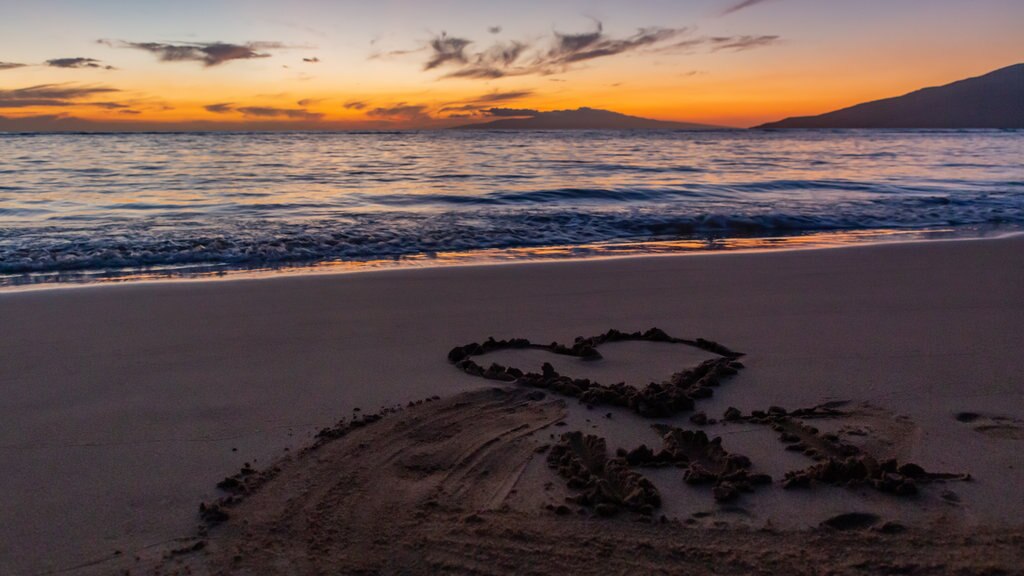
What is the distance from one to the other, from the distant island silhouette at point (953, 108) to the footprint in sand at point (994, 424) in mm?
115109

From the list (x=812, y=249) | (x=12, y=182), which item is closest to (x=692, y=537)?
(x=812, y=249)

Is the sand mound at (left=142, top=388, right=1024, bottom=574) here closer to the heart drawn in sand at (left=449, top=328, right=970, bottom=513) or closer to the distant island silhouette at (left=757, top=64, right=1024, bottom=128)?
the heart drawn in sand at (left=449, top=328, right=970, bottom=513)

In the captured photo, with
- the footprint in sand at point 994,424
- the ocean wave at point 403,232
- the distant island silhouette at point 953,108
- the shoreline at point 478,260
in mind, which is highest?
the distant island silhouette at point 953,108

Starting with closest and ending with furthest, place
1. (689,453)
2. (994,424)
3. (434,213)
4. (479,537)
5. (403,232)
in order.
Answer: (479,537) → (689,453) → (994,424) → (403,232) → (434,213)

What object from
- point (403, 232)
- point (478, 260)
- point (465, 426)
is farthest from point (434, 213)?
point (465, 426)

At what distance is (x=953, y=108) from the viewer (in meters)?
107

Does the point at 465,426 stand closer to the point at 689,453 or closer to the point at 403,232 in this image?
the point at 689,453

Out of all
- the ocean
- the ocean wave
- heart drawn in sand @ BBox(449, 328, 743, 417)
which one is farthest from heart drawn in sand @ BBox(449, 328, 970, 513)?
the ocean wave

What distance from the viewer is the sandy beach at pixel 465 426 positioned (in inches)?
78.0

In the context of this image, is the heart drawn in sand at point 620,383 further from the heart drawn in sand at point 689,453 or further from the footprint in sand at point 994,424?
the footprint in sand at point 994,424

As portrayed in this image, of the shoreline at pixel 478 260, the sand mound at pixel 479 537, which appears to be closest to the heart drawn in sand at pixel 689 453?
the sand mound at pixel 479 537

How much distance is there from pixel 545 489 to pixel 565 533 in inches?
10.8

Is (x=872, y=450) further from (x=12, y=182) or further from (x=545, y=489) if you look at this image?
(x=12, y=182)

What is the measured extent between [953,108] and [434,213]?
12276 cm
